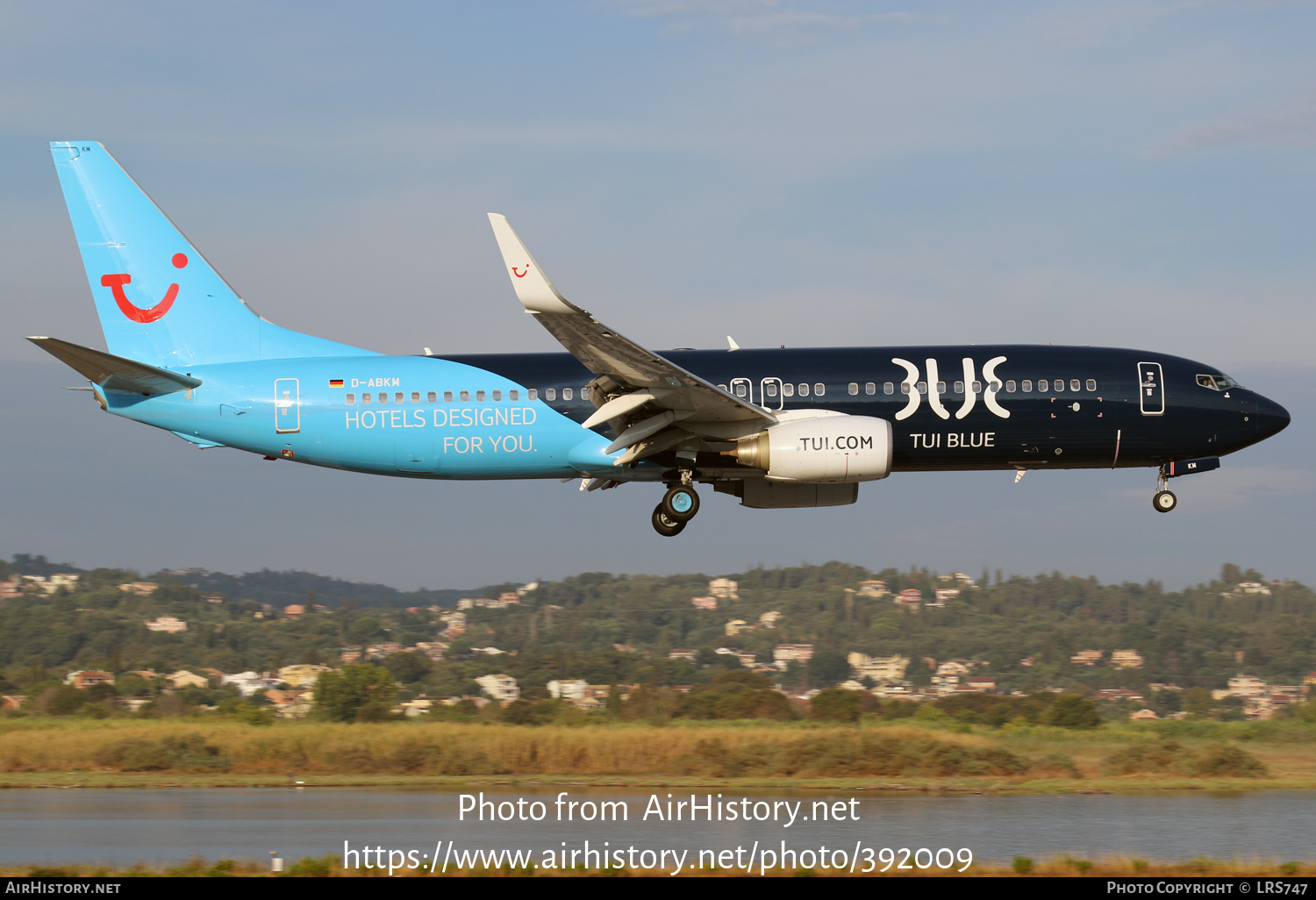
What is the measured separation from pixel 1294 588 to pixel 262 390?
61163 mm

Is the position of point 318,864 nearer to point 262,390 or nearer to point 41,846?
point 41,846

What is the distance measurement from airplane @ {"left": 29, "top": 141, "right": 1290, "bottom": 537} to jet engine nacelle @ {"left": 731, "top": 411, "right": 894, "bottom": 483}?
1.9 inches

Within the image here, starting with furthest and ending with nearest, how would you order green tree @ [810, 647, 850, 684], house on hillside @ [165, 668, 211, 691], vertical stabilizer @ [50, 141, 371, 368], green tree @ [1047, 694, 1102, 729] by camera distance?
1. green tree @ [810, 647, 850, 684]
2. house on hillside @ [165, 668, 211, 691]
3. green tree @ [1047, 694, 1102, 729]
4. vertical stabilizer @ [50, 141, 371, 368]

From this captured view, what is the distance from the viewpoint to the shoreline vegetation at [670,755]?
41688mm

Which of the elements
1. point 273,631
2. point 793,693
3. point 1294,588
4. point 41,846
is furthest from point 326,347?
point 1294,588

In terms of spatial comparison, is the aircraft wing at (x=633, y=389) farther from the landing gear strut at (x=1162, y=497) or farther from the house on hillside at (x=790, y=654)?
the house on hillside at (x=790, y=654)

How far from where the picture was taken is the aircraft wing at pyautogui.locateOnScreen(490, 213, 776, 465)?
86.4ft

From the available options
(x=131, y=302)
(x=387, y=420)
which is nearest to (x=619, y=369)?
(x=387, y=420)

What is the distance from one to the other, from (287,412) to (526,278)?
31.7 feet

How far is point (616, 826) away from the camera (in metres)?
32.2

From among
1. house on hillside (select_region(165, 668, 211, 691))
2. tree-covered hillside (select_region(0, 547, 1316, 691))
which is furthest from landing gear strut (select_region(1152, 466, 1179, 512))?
house on hillside (select_region(165, 668, 211, 691))

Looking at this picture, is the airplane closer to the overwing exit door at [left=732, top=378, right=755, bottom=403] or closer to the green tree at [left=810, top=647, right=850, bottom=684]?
the overwing exit door at [left=732, top=378, right=755, bottom=403]

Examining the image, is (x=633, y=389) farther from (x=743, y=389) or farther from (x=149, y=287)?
(x=149, y=287)

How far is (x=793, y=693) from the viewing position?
52625 millimetres
